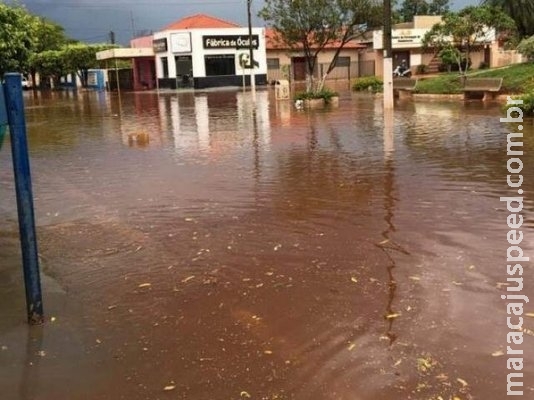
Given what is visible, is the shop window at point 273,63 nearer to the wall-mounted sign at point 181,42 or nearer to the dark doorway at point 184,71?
the dark doorway at point 184,71

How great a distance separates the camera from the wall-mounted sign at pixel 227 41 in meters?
52.0

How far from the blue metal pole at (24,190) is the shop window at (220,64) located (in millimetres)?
48799

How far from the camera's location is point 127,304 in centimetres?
518

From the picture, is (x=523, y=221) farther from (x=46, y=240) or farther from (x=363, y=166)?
(x=46, y=240)

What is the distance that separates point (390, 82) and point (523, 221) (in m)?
15.6

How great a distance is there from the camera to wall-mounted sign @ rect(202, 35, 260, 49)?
51969 mm

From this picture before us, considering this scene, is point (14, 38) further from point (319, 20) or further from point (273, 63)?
point (273, 63)

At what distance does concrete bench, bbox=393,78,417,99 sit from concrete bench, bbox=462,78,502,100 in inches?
176

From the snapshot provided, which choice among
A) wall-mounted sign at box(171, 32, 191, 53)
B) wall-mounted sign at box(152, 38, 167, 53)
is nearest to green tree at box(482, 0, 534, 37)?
wall-mounted sign at box(171, 32, 191, 53)

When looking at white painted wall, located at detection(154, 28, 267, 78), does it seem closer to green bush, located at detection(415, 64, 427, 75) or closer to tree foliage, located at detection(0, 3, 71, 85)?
green bush, located at detection(415, 64, 427, 75)

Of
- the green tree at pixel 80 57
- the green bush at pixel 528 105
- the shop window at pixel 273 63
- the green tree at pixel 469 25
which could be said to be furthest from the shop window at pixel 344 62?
the green bush at pixel 528 105

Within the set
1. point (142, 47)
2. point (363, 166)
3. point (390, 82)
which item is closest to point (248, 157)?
point (363, 166)

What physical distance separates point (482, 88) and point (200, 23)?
33729 millimetres

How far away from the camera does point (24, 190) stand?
4.66m
